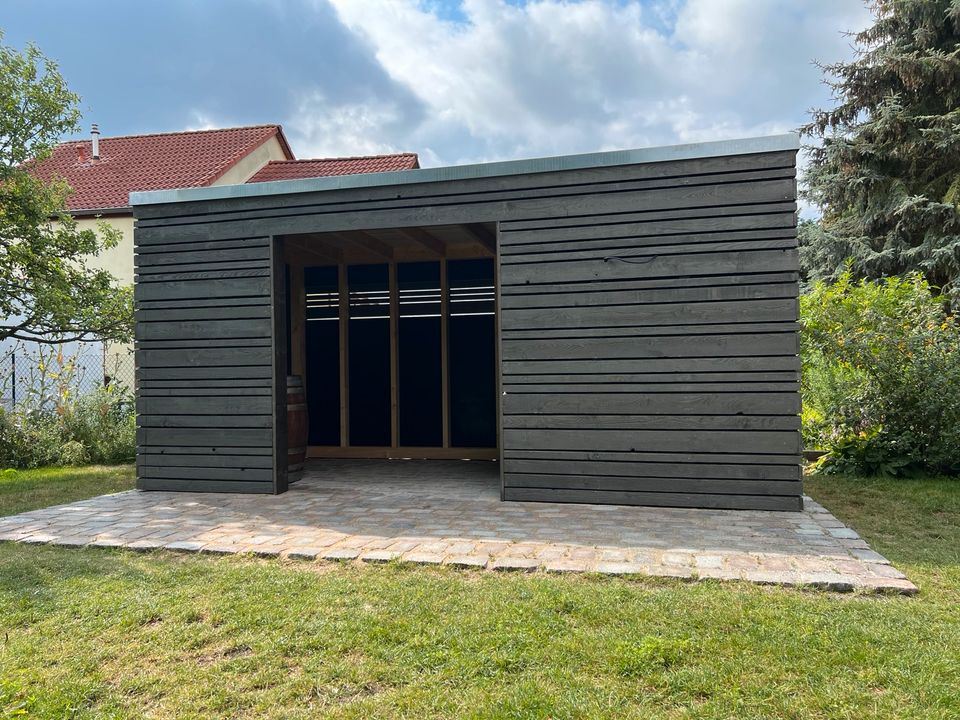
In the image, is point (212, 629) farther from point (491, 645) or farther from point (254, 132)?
point (254, 132)

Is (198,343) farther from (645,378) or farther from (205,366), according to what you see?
(645,378)

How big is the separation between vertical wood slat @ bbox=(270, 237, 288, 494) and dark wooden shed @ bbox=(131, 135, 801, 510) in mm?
18

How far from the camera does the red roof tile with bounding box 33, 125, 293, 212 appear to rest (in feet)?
43.8

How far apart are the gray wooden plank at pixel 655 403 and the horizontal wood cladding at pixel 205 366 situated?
227 cm

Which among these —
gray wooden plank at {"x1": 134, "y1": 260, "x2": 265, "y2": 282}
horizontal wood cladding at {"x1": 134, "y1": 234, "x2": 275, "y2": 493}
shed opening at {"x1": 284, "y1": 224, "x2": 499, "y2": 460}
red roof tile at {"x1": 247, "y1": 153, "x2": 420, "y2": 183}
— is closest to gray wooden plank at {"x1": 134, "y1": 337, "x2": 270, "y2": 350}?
horizontal wood cladding at {"x1": 134, "y1": 234, "x2": 275, "y2": 493}

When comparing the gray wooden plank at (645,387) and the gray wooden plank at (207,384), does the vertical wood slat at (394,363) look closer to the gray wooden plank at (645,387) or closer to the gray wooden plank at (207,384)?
the gray wooden plank at (207,384)

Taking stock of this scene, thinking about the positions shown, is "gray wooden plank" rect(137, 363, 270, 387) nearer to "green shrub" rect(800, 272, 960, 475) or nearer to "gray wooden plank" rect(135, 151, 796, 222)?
"gray wooden plank" rect(135, 151, 796, 222)

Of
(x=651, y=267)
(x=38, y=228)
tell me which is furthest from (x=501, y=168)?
(x=38, y=228)

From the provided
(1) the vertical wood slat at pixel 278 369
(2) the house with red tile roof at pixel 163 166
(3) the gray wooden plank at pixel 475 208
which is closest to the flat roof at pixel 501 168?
(3) the gray wooden plank at pixel 475 208

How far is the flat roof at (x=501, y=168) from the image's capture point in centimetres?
479

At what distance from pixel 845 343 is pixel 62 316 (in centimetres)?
855

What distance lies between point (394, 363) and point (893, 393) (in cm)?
536

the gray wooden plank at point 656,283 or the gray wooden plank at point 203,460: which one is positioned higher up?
the gray wooden plank at point 656,283

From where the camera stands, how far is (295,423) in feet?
20.6
